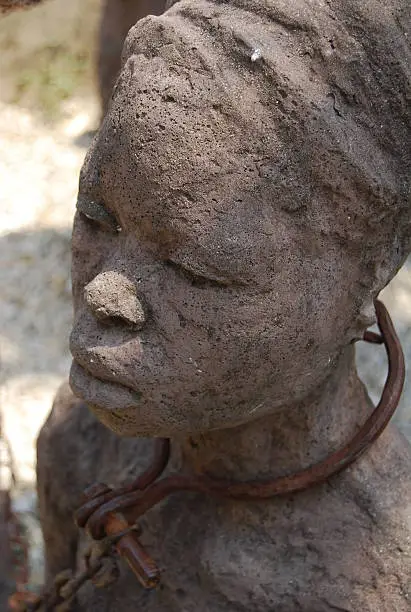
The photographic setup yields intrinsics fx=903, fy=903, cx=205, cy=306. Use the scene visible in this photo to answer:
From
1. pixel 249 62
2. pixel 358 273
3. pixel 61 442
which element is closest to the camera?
pixel 249 62

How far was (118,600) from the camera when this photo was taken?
1.17 metres

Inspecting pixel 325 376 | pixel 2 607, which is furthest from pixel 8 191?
pixel 325 376

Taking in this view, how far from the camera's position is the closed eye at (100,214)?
879 mm

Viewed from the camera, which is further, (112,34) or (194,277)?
(112,34)

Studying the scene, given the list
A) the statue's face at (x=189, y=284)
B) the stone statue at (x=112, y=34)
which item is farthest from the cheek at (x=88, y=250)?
the stone statue at (x=112, y=34)

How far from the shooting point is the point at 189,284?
2.71ft

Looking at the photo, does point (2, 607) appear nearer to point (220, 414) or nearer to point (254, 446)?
point (254, 446)

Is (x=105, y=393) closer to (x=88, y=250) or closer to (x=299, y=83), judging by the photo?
(x=88, y=250)

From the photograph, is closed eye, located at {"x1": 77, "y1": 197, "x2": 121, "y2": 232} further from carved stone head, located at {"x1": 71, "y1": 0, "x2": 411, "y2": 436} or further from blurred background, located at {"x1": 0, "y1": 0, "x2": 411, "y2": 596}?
blurred background, located at {"x1": 0, "y1": 0, "x2": 411, "y2": 596}

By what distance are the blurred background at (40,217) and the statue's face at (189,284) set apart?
0.81 m

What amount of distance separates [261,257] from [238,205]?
0.17 ft

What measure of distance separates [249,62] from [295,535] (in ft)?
1.81

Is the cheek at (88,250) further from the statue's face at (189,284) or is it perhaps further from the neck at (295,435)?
the neck at (295,435)

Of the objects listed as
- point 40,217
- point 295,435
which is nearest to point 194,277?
point 295,435
